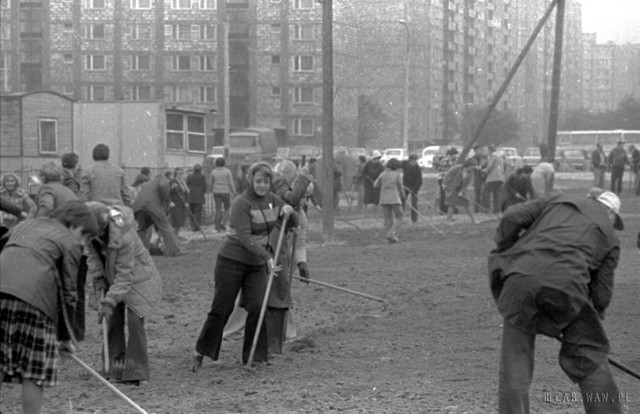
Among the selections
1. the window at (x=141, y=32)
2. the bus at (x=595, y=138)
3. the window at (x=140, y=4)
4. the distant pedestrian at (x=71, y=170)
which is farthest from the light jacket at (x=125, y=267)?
the bus at (x=595, y=138)

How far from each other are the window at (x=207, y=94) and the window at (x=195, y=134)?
3.35 m

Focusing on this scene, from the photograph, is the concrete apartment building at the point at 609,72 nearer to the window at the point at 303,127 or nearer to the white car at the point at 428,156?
the window at the point at 303,127

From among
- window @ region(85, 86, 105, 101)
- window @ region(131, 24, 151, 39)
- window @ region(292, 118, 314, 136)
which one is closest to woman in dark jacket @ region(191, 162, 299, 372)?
window @ region(131, 24, 151, 39)

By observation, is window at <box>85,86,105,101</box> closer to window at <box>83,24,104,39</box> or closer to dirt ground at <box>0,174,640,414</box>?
window at <box>83,24,104,39</box>

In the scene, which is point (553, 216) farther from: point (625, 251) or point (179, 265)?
point (625, 251)

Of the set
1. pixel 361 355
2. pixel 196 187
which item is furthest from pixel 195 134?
pixel 361 355

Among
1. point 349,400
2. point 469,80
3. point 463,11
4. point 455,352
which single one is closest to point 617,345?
point 455,352

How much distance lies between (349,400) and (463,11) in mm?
25333

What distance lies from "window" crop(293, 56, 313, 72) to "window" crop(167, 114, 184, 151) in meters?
4.30

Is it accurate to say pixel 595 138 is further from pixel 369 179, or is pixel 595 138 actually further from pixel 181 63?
pixel 369 179

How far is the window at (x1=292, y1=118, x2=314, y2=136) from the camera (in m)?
49.2

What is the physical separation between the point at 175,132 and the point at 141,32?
3715 millimetres

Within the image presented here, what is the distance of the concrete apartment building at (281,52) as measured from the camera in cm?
3219

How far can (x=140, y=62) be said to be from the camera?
39.6 metres
